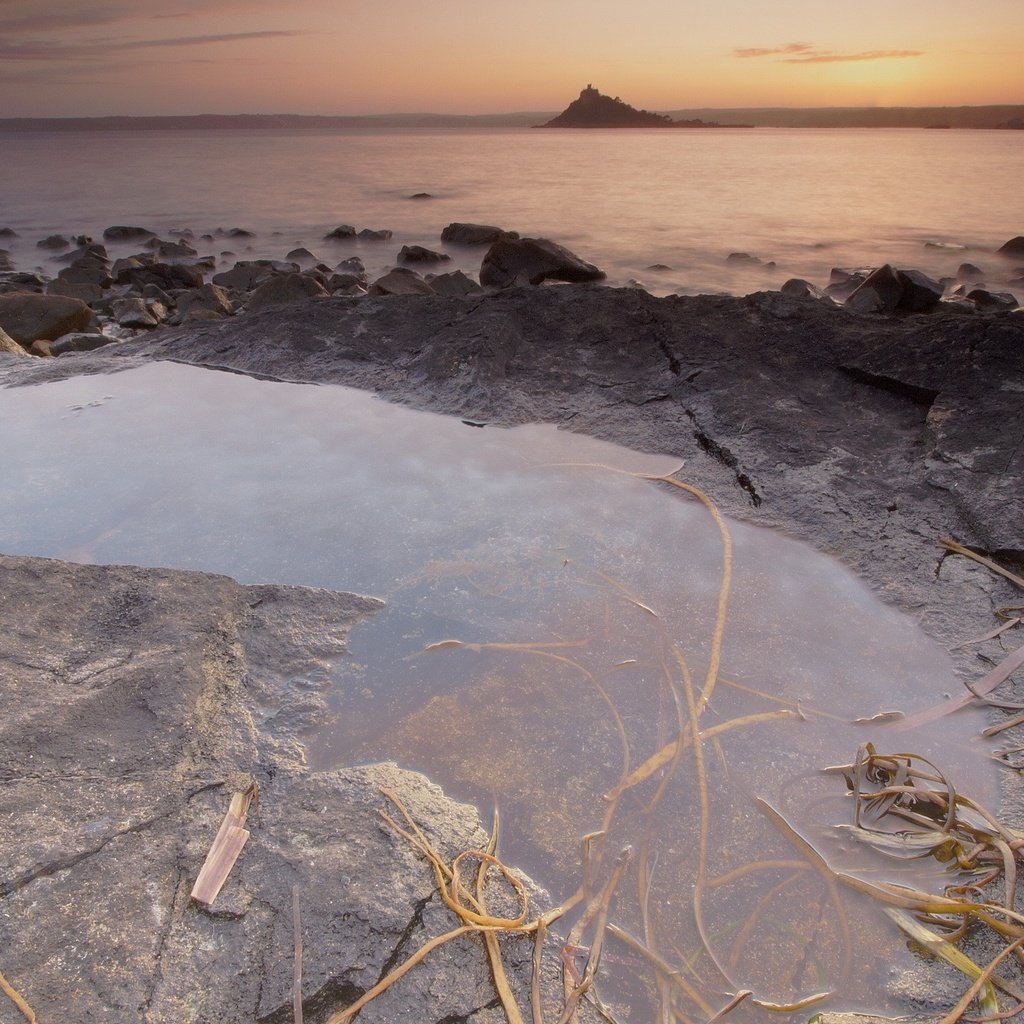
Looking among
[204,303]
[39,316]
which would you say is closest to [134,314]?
[204,303]

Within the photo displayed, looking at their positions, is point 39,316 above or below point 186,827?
above

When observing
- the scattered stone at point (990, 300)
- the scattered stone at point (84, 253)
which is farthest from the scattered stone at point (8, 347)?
the scattered stone at point (990, 300)

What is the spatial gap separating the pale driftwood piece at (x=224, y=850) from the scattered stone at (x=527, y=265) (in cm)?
651

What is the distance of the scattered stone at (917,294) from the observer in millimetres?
5891

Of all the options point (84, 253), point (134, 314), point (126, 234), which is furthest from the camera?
point (126, 234)

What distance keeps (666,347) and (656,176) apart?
24.0 m

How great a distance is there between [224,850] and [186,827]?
0.10 metres

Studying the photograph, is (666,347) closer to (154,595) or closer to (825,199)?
(154,595)

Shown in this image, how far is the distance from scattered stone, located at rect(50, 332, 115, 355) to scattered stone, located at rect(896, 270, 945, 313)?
5724mm

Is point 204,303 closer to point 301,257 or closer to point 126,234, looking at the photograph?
point 301,257

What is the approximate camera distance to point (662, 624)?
2301 mm

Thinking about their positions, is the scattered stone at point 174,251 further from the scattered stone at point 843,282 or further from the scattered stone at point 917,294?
the scattered stone at point 917,294

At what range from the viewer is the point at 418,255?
10.9 m

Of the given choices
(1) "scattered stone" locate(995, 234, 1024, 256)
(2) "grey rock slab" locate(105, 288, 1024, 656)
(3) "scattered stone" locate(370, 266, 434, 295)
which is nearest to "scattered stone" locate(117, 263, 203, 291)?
(3) "scattered stone" locate(370, 266, 434, 295)
